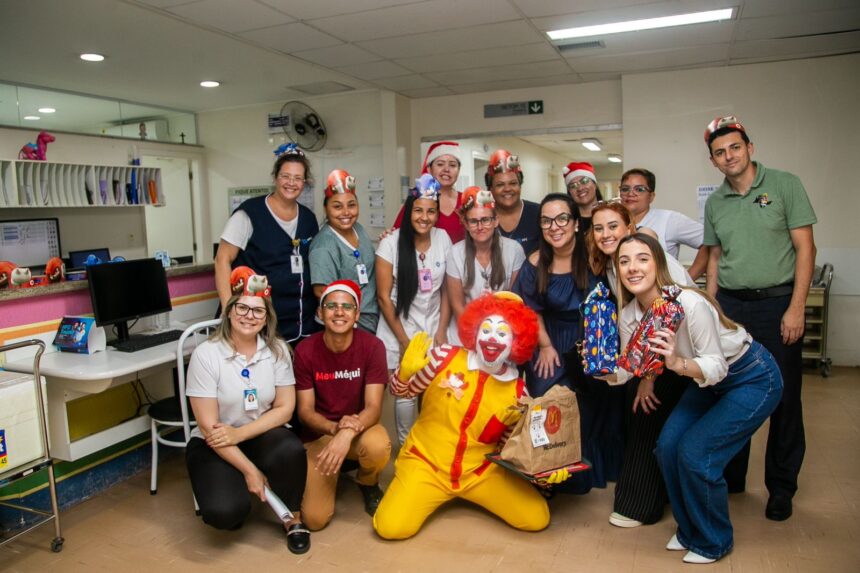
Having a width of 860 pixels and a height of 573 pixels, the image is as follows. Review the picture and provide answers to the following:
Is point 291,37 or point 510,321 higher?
point 291,37

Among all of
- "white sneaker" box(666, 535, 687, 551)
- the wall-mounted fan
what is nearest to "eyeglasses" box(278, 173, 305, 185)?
"white sneaker" box(666, 535, 687, 551)

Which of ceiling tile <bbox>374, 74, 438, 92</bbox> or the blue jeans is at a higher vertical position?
ceiling tile <bbox>374, 74, 438, 92</bbox>

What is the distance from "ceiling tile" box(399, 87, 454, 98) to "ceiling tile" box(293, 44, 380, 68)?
1181 millimetres

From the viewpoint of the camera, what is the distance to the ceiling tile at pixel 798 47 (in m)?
4.45

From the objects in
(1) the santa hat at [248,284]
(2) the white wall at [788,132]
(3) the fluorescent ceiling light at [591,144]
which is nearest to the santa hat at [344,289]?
(1) the santa hat at [248,284]

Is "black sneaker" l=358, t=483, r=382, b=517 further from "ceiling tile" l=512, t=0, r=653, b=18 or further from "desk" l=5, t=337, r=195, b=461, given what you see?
"ceiling tile" l=512, t=0, r=653, b=18

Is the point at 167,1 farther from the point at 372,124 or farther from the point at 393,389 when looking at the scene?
the point at 372,124

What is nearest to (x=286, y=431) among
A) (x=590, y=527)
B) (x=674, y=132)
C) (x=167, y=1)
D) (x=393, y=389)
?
(x=393, y=389)

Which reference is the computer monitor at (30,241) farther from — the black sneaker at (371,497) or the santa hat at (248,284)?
the black sneaker at (371,497)

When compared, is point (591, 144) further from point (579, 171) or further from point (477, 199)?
point (477, 199)

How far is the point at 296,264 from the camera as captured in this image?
10.6 feet

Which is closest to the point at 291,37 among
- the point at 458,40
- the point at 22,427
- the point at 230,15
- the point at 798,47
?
the point at 230,15

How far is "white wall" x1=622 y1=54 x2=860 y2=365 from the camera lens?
496 cm

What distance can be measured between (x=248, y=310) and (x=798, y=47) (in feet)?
14.3
